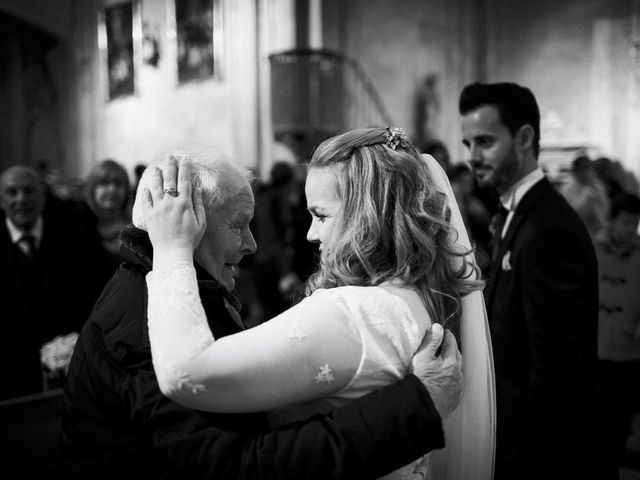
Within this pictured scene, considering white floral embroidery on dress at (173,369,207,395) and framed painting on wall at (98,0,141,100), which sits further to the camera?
framed painting on wall at (98,0,141,100)

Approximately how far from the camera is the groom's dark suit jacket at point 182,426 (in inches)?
48.6

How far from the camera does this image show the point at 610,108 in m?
13.2

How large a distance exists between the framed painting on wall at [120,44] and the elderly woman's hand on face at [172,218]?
42.7 ft

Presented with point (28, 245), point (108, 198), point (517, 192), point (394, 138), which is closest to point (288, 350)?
point (394, 138)

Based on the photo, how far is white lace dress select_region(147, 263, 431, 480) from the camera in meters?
1.19

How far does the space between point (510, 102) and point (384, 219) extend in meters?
1.47

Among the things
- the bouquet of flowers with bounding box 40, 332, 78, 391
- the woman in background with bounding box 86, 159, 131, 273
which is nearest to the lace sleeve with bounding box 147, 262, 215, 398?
the bouquet of flowers with bounding box 40, 332, 78, 391

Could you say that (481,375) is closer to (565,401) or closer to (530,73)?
(565,401)

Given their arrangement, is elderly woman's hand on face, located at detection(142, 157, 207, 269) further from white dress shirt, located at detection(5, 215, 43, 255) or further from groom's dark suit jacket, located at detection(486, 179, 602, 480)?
white dress shirt, located at detection(5, 215, 43, 255)

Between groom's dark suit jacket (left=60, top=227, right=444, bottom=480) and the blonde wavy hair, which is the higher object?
the blonde wavy hair

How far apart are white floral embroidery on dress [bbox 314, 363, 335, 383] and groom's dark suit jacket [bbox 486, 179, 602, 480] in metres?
1.13

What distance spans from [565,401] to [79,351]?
1513 millimetres

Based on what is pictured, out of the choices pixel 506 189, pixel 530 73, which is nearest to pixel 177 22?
pixel 530 73

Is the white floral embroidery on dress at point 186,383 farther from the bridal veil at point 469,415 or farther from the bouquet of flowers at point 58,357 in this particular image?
the bouquet of flowers at point 58,357
